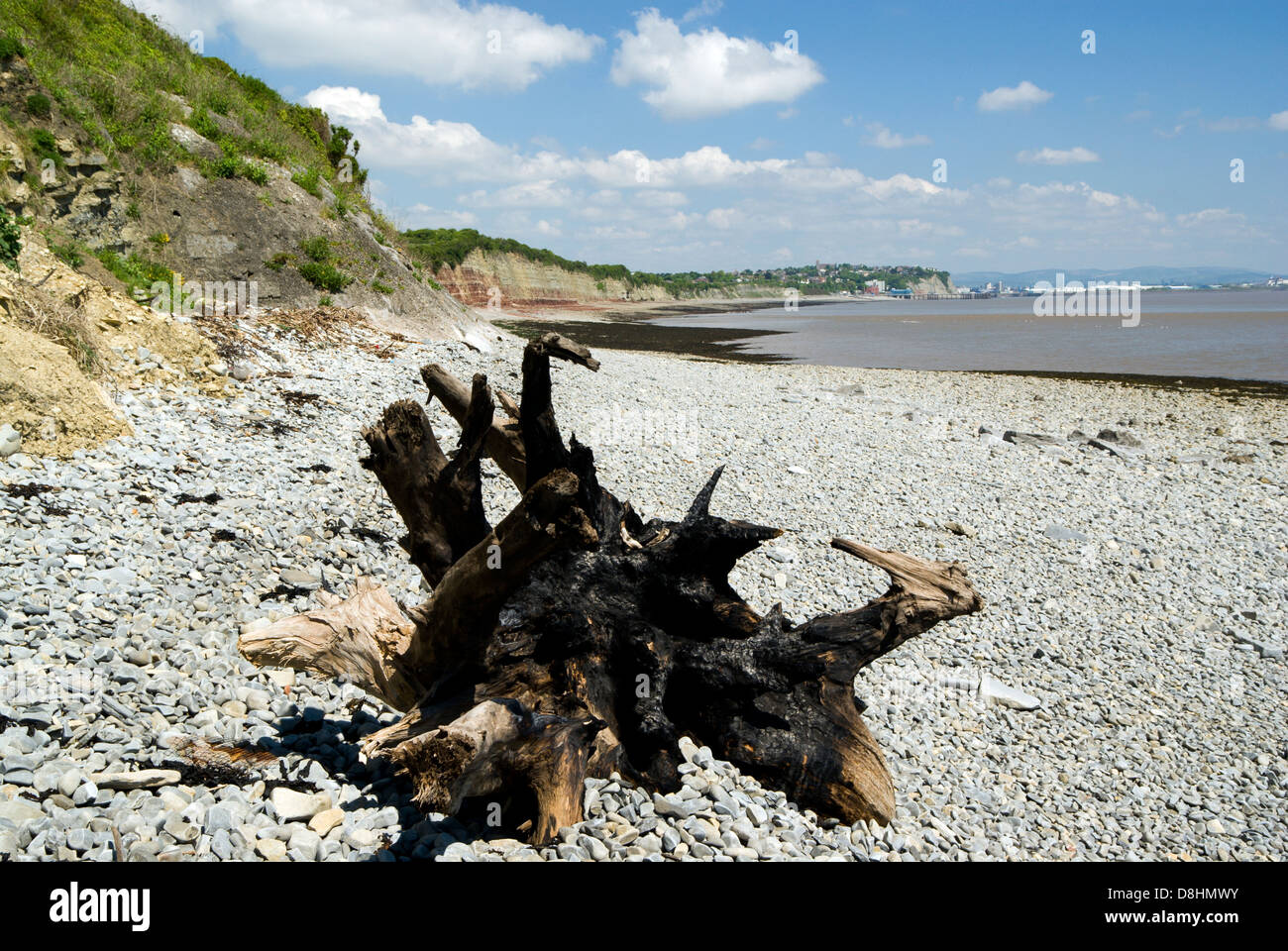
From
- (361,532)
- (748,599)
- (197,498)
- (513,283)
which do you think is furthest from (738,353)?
(513,283)

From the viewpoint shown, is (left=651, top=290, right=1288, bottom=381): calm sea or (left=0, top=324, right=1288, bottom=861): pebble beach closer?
(left=0, top=324, right=1288, bottom=861): pebble beach

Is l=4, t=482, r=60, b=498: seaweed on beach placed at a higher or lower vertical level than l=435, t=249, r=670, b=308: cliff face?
lower

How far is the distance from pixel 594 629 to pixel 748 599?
389cm

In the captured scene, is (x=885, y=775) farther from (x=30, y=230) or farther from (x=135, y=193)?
(x=135, y=193)

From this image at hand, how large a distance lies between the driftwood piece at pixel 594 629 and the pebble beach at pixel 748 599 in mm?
343

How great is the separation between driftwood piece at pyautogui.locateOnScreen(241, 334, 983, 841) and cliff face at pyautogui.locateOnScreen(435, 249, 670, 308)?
67125mm

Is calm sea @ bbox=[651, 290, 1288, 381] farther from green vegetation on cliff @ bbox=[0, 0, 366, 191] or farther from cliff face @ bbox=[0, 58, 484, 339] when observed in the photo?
green vegetation on cliff @ bbox=[0, 0, 366, 191]

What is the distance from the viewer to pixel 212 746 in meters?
4.36

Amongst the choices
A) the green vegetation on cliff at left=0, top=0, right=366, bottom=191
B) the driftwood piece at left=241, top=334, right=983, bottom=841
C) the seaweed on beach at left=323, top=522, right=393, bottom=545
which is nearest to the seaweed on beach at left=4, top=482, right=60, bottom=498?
the seaweed on beach at left=323, top=522, right=393, bottom=545

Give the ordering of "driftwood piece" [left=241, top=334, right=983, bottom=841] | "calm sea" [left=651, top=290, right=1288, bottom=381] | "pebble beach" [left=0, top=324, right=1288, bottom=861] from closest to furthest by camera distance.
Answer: "pebble beach" [left=0, top=324, right=1288, bottom=861] → "driftwood piece" [left=241, top=334, right=983, bottom=841] → "calm sea" [left=651, top=290, right=1288, bottom=381]

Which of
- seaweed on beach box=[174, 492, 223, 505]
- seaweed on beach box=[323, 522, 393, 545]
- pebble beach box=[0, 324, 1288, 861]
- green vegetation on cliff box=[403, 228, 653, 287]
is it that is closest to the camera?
pebble beach box=[0, 324, 1288, 861]

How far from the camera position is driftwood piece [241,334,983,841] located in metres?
4.49

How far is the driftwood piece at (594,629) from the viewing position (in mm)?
4492
